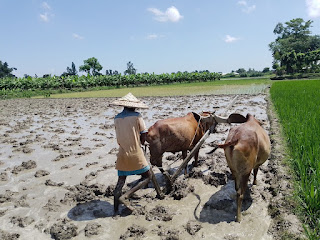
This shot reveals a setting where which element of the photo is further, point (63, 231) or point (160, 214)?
point (160, 214)

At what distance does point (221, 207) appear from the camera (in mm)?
3168

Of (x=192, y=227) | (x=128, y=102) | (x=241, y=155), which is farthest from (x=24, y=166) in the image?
(x=241, y=155)

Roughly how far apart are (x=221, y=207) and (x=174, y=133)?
47.6 inches

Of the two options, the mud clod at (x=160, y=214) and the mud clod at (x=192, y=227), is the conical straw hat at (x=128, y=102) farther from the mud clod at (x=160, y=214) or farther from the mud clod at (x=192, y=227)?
the mud clod at (x=192, y=227)

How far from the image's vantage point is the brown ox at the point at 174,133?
147 inches

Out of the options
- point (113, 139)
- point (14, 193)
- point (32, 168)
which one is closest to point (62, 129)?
point (113, 139)

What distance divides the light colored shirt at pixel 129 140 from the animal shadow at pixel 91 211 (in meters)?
0.62

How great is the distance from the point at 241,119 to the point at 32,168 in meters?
3.89

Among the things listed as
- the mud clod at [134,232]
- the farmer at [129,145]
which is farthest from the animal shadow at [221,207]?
the farmer at [129,145]

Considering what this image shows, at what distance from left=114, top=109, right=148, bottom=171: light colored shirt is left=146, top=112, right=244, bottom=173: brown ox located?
1.98 ft

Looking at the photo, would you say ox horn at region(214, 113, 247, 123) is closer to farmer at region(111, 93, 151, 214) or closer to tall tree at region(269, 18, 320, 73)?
farmer at region(111, 93, 151, 214)

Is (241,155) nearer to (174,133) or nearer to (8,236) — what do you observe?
(174,133)

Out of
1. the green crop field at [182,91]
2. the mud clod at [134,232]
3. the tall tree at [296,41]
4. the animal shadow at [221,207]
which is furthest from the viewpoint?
the tall tree at [296,41]

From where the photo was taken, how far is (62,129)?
8281 mm
